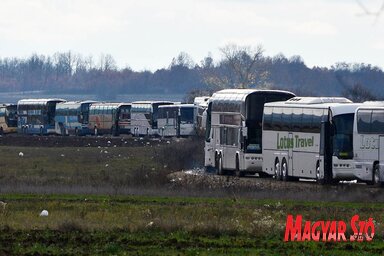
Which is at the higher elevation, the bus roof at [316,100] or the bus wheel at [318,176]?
the bus roof at [316,100]

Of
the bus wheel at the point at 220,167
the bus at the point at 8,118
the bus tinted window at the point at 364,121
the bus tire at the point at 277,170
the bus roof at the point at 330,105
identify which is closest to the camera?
the bus tinted window at the point at 364,121

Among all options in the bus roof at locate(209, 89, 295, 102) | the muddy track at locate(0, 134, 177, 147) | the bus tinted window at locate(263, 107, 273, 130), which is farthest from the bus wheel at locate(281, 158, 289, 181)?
the muddy track at locate(0, 134, 177, 147)

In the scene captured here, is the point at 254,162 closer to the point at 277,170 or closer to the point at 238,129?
the point at 238,129

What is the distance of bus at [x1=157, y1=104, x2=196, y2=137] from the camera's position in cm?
11288

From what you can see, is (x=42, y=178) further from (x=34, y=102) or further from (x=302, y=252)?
(x=34, y=102)

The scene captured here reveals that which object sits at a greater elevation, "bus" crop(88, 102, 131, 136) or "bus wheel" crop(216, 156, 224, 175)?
"bus wheel" crop(216, 156, 224, 175)

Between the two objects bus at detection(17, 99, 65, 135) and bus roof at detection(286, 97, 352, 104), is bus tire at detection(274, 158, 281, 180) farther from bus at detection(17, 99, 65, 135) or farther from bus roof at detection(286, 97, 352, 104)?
bus at detection(17, 99, 65, 135)

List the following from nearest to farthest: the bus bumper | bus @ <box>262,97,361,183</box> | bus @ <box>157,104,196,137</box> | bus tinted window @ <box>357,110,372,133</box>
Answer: bus tinted window @ <box>357,110,372,133</box> < bus @ <box>262,97,361,183</box> < the bus bumper < bus @ <box>157,104,196,137</box>

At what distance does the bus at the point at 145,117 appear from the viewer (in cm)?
12156

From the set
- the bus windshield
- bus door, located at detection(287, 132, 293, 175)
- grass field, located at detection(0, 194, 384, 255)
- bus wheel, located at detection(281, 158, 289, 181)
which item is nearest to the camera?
grass field, located at detection(0, 194, 384, 255)

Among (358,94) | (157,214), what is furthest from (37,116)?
(157,214)

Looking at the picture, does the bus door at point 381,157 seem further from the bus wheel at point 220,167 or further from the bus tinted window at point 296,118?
the bus wheel at point 220,167

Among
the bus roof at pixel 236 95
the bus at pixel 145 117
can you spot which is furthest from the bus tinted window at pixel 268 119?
the bus at pixel 145 117

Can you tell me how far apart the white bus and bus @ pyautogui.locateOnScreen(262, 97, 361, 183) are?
0.48 meters
